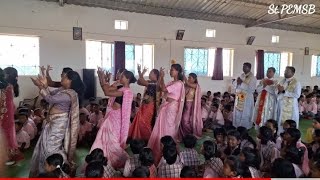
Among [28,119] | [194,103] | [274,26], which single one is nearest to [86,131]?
[28,119]

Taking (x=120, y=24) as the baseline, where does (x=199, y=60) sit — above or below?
below

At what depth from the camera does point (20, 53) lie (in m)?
6.35

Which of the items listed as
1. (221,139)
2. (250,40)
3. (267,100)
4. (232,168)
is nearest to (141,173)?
(232,168)

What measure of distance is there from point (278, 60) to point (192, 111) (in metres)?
7.10

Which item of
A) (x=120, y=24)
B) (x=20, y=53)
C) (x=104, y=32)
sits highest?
(x=120, y=24)

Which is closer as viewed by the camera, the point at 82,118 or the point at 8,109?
the point at 8,109

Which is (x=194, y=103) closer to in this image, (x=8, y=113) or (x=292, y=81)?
(x=292, y=81)

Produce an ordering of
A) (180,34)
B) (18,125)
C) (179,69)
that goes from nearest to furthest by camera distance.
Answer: (179,69) → (18,125) → (180,34)

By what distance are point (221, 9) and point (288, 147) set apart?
5848 millimetres

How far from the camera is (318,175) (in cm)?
224

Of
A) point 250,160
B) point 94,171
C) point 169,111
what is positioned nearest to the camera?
point 94,171

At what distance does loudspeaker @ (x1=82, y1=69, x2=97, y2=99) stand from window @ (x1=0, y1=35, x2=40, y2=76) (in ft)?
3.35

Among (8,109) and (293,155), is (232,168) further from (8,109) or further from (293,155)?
(8,109)

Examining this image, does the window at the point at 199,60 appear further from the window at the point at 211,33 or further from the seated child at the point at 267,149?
the seated child at the point at 267,149
